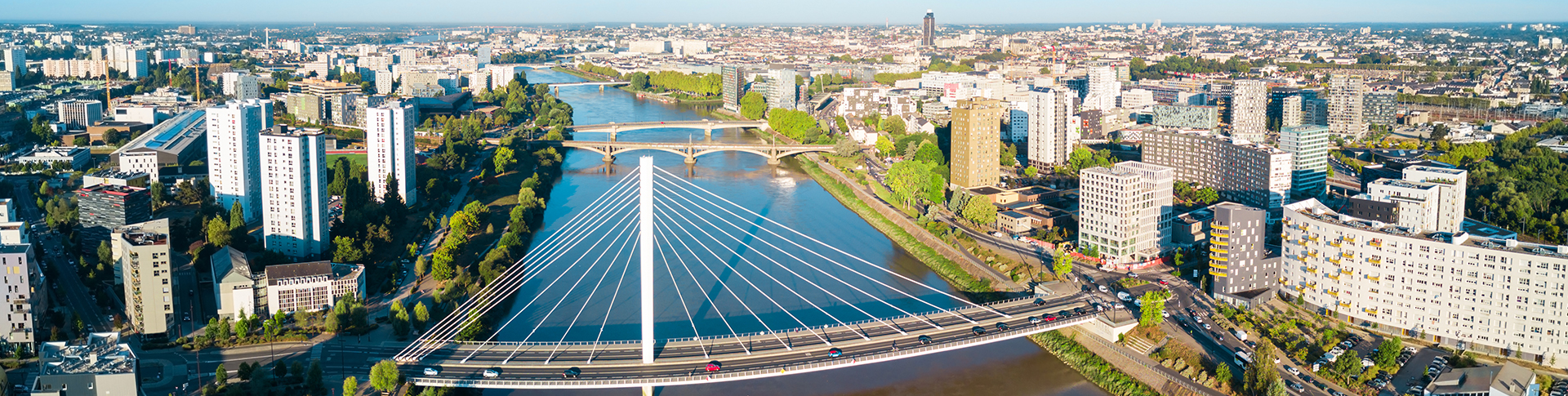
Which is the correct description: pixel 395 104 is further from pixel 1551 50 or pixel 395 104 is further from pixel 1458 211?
pixel 1551 50

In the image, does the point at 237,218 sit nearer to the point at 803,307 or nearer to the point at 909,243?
the point at 803,307

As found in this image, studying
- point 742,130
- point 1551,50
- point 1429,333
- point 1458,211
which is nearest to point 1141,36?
point 1551,50

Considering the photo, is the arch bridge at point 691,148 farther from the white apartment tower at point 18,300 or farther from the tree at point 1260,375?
the tree at point 1260,375

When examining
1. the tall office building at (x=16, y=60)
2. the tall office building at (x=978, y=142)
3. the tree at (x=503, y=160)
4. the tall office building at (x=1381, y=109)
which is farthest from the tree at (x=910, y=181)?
the tall office building at (x=16, y=60)

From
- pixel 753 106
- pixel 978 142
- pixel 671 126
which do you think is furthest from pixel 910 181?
pixel 753 106

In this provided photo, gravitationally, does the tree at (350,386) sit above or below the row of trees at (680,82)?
below

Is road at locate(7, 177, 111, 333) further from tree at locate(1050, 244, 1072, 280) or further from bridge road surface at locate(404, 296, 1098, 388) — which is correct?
tree at locate(1050, 244, 1072, 280)

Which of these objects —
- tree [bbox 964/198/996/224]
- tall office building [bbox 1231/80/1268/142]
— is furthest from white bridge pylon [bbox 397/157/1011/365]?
tall office building [bbox 1231/80/1268/142]
